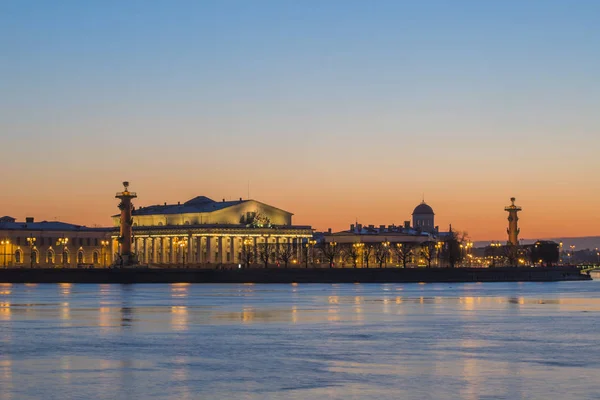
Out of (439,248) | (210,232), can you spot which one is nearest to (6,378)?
(210,232)

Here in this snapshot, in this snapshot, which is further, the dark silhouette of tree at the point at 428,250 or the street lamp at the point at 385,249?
the street lamp at the point at 385,249

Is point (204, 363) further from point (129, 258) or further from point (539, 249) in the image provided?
point (539, 249)

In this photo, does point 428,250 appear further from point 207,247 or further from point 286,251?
point 207,247

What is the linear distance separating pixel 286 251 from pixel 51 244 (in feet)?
115

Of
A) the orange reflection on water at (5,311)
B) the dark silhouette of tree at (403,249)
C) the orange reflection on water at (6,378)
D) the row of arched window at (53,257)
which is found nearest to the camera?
the orange reflection on water at (6,378)

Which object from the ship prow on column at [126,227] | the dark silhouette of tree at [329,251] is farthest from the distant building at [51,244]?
the dark silhouette of tree at [329,251]

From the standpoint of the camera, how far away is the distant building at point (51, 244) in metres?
160

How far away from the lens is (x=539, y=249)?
19175 cm

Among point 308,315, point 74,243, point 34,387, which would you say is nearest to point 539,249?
point 74,243

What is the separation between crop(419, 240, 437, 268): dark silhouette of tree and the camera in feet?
539

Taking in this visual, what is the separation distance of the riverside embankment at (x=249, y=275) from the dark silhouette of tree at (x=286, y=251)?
23071 millimetres

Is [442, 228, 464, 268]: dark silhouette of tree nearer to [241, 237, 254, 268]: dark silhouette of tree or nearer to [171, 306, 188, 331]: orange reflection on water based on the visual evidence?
[241, 237, 254, 268]: dark silhouette of tree

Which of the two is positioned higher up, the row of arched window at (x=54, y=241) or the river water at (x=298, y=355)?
the row of arched window at (x=54, y=241)

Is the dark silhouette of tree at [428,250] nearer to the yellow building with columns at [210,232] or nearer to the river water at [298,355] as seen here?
the yellow building with columns at [210,232]
